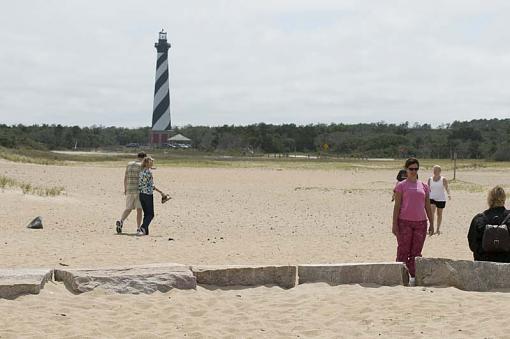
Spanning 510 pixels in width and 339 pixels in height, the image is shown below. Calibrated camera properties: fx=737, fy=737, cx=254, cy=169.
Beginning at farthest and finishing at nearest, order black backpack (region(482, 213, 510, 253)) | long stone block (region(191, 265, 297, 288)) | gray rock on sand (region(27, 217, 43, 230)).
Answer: gray rock on sand (region(27, 217, 43, 230)), long stone block (region(191, 265, 297, 288)), black backpack (region(482, 213, 510, 253))

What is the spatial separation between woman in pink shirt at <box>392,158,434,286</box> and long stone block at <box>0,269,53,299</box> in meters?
4.07

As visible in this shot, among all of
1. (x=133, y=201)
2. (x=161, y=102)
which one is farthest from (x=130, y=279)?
(x=161, y=102)

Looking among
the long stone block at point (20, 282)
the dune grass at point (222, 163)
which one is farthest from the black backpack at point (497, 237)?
the dune grass at point (222, 163)

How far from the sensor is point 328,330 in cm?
655

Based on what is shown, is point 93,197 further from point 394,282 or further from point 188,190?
point 394,282

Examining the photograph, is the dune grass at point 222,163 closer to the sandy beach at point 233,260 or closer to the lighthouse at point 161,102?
the sandy beach at point 233,260

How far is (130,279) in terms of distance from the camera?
7738 mm

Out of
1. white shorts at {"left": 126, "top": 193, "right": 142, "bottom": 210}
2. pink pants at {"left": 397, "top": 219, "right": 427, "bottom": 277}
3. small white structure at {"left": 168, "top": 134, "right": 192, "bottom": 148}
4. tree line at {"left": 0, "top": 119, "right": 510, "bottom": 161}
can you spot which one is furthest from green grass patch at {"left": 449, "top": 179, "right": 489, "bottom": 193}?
small white structure at {"left": 168, "top": 134, "right": 192, "bottom": 148}

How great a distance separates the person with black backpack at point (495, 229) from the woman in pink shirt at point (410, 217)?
66 cm

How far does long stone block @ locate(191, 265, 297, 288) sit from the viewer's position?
8.16 metres

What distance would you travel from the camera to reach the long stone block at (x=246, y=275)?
26.8ft

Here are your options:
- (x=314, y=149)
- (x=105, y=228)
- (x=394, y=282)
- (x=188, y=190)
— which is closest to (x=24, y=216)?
(x=105, y=228)

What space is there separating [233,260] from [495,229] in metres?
4.01

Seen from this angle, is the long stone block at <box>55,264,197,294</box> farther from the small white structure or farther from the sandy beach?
the small white structure
